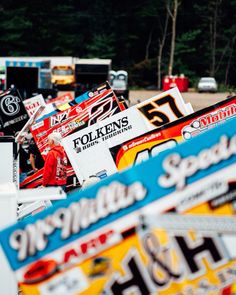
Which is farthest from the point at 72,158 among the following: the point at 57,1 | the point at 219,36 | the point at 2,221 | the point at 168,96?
the point at 57,1

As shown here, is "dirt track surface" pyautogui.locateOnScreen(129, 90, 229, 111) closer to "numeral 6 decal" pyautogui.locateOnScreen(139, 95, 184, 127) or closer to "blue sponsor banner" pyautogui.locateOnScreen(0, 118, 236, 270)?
"numeral 6 decal" pyautogui.locateOnScreen(139, 95, 184, 127)

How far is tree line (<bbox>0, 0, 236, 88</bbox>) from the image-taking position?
7738 centimetres

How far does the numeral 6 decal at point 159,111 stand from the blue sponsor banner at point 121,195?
6.75m

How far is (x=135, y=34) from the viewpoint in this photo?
83.1 metres

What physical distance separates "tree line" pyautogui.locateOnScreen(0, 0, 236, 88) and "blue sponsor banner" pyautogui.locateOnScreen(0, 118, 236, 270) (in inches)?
2783

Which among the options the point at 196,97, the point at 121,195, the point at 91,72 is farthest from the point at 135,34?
the point at 121,195

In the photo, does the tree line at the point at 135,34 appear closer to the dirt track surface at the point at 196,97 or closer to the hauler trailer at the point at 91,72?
the dirt track surface at the point at 196,97

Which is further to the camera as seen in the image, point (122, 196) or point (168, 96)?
point (168, 96)

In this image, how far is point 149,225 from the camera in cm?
339

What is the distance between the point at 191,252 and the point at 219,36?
75.0 m

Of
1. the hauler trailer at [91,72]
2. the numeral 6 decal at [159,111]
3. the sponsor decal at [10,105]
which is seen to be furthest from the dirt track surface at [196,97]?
the numeral 6 decal at [159,111]

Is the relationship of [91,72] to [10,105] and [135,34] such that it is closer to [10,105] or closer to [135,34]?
[135,34]

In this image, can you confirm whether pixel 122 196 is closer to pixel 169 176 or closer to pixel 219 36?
pixel 169 176

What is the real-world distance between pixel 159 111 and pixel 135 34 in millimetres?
73316
